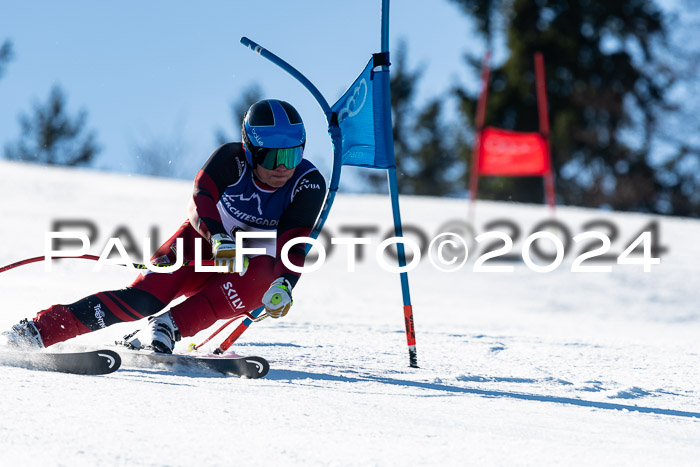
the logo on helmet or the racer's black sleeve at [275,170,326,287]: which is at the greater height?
the logo on helmet

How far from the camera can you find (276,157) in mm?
3609

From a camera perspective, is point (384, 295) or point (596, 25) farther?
point (596, 25)

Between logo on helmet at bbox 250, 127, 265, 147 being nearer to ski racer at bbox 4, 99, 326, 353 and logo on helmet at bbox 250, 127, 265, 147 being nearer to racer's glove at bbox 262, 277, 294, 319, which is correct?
ski racer at bbox 4, 99, 326, 353

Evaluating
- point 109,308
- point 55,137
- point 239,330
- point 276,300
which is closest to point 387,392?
point 276,300

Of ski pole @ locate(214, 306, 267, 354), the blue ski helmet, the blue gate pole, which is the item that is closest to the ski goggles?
the blue ski helmet

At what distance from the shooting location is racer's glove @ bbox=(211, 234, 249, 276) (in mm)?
3438

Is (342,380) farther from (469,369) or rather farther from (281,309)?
(469,369)

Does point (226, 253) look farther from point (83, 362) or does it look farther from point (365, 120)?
point (365, 120)

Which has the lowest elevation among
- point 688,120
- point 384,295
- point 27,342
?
point 384,295

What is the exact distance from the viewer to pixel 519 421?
268cm

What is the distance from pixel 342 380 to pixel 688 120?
24.3m

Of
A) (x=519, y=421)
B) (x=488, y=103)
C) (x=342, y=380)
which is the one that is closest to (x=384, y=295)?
(x=342, y=380)

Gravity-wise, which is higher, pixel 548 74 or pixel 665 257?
pixel 548 74

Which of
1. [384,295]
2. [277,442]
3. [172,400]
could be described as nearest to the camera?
[277,442]
